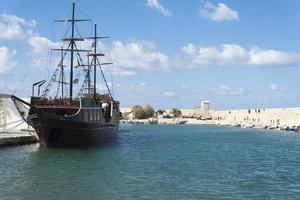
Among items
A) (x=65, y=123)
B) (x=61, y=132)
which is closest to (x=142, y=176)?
(x=65, y=123)

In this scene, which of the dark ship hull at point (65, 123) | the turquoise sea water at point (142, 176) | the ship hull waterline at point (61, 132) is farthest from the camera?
the ship hull waterline at point (61, 132)

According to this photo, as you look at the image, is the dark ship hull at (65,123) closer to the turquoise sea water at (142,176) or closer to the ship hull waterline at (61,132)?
the ship hull waterline at (61,132)

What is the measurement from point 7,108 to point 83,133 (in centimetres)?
1816

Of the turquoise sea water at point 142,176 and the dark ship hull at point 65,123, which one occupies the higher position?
the dark ship hull at point 65,123

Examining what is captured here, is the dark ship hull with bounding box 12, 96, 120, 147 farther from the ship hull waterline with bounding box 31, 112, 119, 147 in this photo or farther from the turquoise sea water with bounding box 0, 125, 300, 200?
the turquoise sea water with bounding box 0, 125, 300, 200

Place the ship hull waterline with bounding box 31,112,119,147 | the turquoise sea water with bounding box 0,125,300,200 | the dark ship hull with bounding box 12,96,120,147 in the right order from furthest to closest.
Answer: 1. the ship hull waterline with bounding box 31,112,119,147
2. the dark ship hull with bounding box 12,96,120,147
3. the turquoise sea water with bounding box 0,125,300,200

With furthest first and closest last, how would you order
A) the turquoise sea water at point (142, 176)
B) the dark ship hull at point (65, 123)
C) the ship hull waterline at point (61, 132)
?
the ship hull waterline at point (61, 132) → the dark ship hull at point (65, 123) → the turquoise sea water at point (142, 176)

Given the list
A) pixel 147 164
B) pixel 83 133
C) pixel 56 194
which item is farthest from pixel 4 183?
pixel 83 133

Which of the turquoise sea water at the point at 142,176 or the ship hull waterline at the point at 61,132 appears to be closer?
the turquoise sea water at the point at 142,176

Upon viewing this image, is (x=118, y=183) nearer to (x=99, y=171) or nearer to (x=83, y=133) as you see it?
(x=99, y=171)

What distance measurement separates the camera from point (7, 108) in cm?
7119

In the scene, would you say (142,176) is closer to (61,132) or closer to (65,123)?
(65,123)

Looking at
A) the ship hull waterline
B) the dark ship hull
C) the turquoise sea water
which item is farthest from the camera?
the ship hull waterline

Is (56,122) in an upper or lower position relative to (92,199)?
upper
